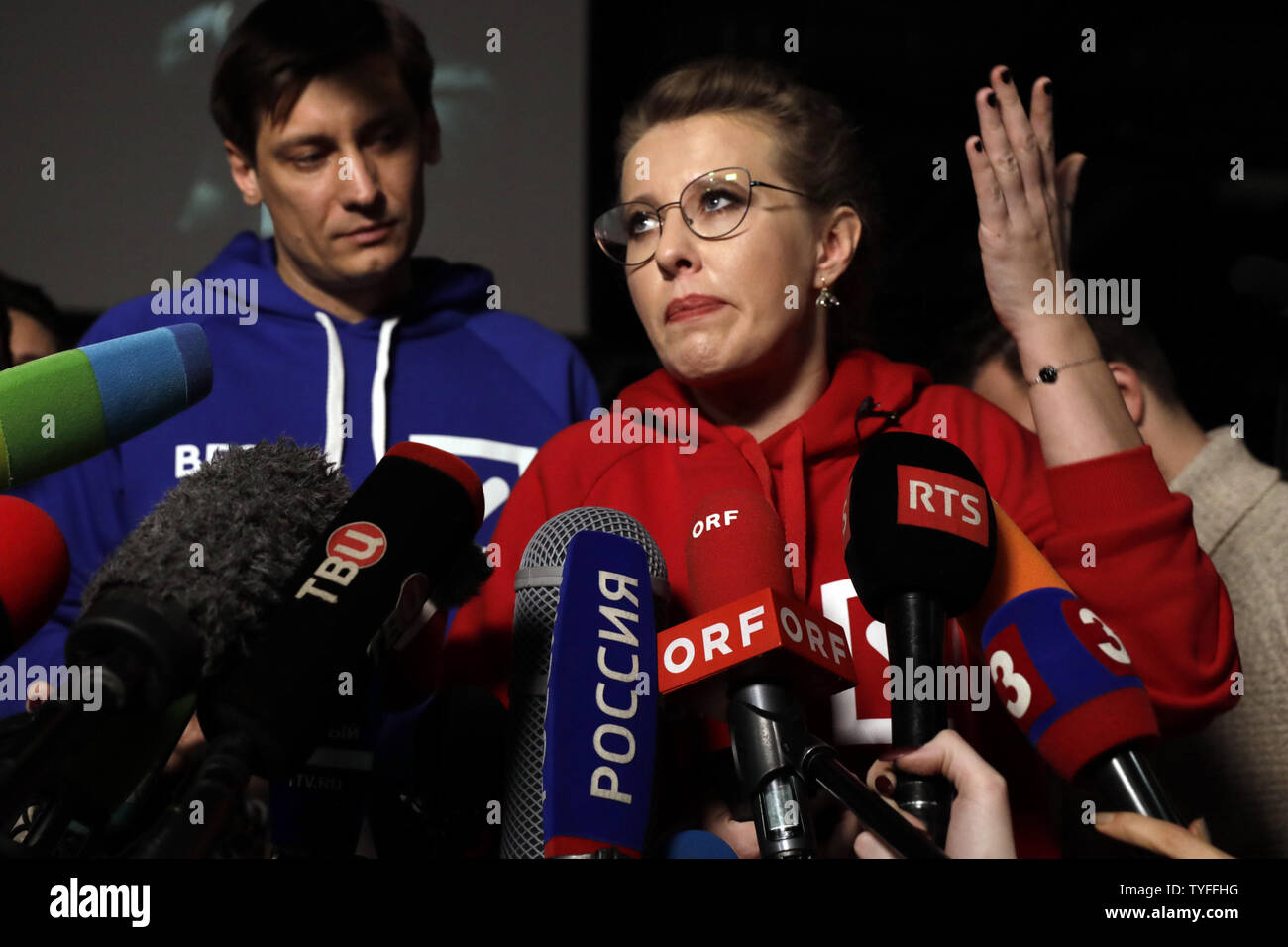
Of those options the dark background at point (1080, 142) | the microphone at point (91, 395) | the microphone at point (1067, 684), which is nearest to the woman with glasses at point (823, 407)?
the microphone at point (1067, 684)

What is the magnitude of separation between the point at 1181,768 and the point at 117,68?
1774 millimetres

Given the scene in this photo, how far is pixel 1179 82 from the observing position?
2.31 m

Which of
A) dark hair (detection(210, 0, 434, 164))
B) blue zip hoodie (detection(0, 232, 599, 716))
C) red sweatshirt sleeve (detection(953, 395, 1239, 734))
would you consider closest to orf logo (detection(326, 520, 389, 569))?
Result: red sweatshirt sleeve (detection(953, 395, 1239, 734))

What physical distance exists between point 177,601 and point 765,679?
35 cm

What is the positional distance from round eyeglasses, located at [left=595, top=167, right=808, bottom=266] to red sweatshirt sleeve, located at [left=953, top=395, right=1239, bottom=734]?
0.44 metres

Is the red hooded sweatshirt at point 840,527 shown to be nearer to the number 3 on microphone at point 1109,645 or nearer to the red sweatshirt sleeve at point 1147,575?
the red sweatshirt sleeve at point 1147,575

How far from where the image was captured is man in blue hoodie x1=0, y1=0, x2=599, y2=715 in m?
1.52

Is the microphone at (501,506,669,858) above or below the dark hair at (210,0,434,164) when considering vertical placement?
below

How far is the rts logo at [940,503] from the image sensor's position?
0.80 meters

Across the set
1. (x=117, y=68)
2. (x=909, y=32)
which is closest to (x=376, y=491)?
(x=117, y=68)

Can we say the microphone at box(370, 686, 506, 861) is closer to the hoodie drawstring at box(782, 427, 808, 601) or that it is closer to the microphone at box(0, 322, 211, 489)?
the microphone at box(0, 322, 211, 489)

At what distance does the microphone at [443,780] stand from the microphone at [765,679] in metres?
0.15

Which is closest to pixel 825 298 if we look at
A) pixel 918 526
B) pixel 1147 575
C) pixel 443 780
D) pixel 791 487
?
pixel 791 487
